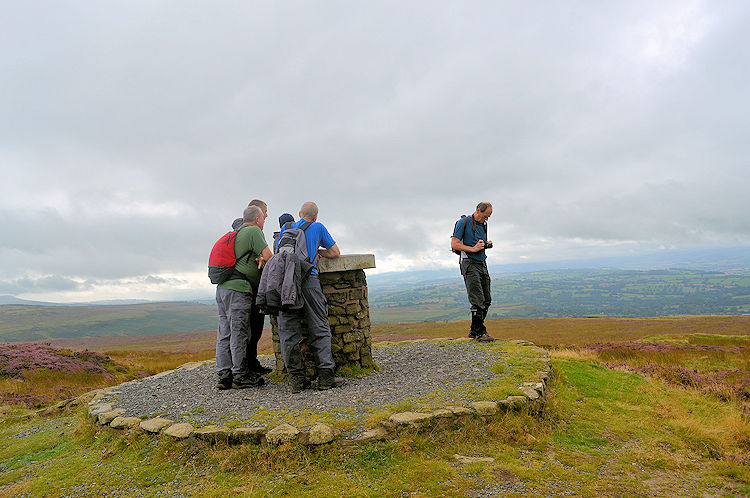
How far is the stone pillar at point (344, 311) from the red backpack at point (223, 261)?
1.32 meters

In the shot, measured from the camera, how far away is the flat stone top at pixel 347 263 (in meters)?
8.09

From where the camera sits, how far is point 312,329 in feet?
24.7

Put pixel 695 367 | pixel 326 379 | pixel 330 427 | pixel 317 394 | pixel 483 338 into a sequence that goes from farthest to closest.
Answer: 1. pixel 695 367
2. pixel 483 338
3. pixel 326 379
4. pixel 317 394
5. pixel 330 427

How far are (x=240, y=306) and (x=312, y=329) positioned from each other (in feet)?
5.32

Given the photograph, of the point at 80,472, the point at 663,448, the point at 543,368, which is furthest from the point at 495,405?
the point at 80,472

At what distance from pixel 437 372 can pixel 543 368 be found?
2.25 metres

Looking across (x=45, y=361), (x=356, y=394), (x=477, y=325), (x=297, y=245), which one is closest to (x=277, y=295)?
(x=297, y=245)

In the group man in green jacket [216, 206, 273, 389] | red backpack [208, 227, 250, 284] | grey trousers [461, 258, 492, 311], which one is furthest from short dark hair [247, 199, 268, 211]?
grey trousers [461, 258, 492, 311]

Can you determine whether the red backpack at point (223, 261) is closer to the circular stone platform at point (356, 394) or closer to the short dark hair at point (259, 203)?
the short dark hair at point (259, 203)

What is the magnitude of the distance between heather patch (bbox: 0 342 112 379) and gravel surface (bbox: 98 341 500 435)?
28.4 ft

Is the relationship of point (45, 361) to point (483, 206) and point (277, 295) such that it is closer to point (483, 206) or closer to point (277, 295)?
point (277, 295)

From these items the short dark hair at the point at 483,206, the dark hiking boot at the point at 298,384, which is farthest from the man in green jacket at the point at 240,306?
the short dark hair at the point at 483,206

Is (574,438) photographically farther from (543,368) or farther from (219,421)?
(219,421)

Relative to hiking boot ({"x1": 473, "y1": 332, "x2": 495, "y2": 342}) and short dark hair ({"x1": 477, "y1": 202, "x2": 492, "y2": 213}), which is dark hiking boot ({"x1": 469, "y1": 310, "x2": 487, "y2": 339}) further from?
short dark hair ({"x1": 477, "y1": 202, "x2": 492, "y2": 213})
